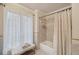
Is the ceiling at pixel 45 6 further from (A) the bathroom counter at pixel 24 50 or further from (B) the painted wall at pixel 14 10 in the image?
(A) the bathroom counter at pixel 24 50

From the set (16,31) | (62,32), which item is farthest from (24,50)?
(62,32)

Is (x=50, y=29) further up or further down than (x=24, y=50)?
further up

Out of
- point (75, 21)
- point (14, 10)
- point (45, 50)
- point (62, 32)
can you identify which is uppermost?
point (14, 10)

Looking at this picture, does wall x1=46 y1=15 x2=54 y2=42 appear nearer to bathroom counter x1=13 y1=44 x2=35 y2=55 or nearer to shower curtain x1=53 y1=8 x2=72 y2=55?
shower curtain x1=53 y1=8 x2=72 y2=55

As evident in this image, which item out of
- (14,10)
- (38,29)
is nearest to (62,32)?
(38,29)

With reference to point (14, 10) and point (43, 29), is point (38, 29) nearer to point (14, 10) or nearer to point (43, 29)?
point (43, 29)

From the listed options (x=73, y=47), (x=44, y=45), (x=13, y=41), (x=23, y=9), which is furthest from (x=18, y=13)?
(x=73, y=47)

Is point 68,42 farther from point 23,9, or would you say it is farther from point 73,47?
point 23,9

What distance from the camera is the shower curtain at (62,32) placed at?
4.11 feet

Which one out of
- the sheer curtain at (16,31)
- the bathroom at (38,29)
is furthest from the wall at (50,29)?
the sheer curtain at (16,31)

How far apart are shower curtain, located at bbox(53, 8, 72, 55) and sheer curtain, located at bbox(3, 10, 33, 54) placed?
308 millimetres

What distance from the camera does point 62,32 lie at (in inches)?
50.0

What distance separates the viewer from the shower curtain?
125 cm

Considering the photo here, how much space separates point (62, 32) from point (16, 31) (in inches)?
22.0
